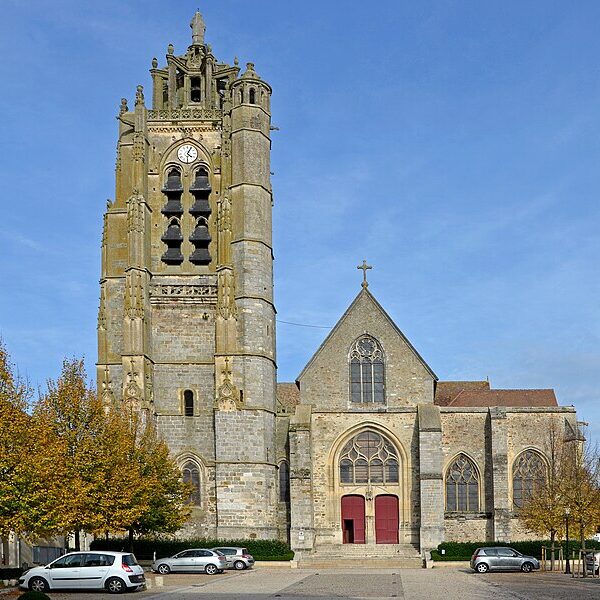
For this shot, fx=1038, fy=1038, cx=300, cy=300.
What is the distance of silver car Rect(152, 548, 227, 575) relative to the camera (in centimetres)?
3819

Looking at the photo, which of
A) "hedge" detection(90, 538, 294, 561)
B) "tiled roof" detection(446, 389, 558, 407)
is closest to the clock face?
"tiled roof" detection(446, 389, 558, 407)

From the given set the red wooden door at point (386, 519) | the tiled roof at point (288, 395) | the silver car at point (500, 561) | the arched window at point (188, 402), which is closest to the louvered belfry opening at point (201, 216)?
the arched window at point (188, 402)

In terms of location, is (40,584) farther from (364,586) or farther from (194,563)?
(194,563)

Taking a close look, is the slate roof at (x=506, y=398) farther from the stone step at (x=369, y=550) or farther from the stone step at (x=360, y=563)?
the stone step at (x=360, y=563)

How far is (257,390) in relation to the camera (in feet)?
151

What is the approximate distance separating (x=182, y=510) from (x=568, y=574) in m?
15.2

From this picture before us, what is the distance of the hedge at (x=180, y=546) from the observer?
4331 cm

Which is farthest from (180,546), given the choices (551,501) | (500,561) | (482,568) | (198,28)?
(198,28)

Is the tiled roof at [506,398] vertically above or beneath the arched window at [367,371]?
beneath

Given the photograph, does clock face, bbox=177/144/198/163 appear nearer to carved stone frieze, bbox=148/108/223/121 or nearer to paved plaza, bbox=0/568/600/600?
carved stone frieze, bbox=148/108/223/121

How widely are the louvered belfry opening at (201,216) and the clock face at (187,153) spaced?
2.31 feet

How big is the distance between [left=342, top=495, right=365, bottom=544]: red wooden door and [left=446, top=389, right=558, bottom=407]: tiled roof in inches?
266

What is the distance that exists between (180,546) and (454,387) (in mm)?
19830

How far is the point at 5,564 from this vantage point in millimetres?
45938
